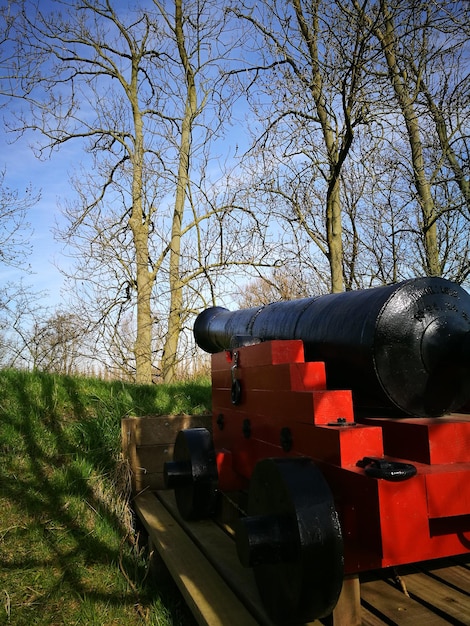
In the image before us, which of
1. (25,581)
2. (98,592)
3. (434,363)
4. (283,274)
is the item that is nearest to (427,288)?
(434,363)

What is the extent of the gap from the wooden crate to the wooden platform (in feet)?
3.78

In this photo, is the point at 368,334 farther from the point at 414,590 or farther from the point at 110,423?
the point at 110,423

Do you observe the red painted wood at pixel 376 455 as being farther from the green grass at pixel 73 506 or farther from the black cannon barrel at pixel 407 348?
the green grass at pixel 73 506

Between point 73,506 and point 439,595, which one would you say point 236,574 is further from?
point 73,506

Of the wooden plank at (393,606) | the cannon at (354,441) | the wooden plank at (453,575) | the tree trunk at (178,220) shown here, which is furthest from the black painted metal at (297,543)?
the tree trunk at (178,220)

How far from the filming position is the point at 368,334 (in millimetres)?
2107

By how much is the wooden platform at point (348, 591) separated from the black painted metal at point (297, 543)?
0.14 m

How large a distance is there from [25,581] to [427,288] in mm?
2582

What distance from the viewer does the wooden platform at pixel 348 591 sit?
1.88 m

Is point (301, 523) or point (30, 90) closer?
point (301, 523)

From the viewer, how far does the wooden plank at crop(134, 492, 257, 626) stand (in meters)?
2.02

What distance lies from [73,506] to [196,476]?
1.13 meters

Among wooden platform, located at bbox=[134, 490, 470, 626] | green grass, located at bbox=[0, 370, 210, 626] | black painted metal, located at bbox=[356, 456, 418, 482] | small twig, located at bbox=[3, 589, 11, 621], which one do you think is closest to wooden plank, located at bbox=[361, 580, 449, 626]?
wooden platform, located at bbox=[134, 490, 470, 626]

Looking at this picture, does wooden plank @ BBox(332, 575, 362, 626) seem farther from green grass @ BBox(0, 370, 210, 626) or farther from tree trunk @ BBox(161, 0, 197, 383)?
tree trunk @ BBox(161, 0, 197, 383)
